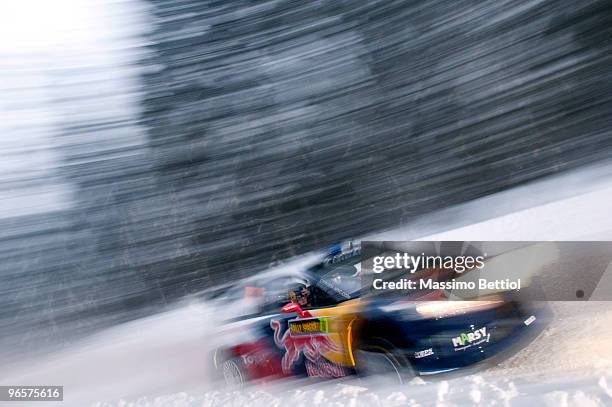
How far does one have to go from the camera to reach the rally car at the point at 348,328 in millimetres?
2191

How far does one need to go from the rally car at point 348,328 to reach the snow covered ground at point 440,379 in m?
0.09

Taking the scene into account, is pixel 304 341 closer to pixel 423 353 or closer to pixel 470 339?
pixel 423 353

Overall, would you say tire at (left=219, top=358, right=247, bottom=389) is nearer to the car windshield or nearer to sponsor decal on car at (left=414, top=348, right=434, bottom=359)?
the car windshield

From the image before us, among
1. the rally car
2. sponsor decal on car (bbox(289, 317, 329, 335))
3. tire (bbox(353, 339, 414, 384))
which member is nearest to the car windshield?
the rally car

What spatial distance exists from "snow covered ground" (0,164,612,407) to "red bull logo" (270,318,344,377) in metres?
0.13

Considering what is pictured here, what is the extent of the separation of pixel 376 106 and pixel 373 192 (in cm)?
44

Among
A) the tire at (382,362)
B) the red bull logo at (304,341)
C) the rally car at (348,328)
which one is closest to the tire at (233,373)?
the rally car at (348,328)

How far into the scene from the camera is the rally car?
86.3 inches

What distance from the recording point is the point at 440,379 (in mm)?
2289

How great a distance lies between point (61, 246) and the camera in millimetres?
2826

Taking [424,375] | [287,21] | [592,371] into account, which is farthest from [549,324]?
[287,21]

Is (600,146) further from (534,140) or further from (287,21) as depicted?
(287,21)

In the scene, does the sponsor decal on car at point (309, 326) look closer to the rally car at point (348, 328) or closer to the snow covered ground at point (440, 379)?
the rally car at point (348, 328)

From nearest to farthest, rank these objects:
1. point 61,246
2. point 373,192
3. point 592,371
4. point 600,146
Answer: point 592,371 < point 600,146 < point 373,192 < point 61,246
